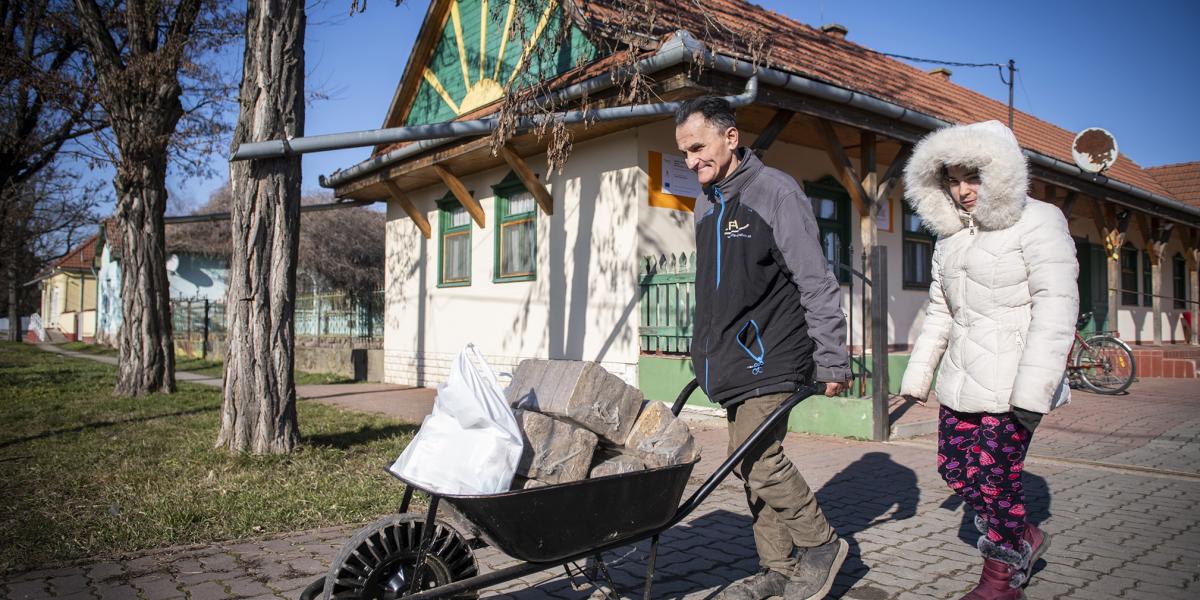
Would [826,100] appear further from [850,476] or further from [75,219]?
[75,219]

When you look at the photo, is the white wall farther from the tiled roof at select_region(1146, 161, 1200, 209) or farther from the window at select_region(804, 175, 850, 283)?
the tiled roof at select_region(1146, 161, 1200, 209)

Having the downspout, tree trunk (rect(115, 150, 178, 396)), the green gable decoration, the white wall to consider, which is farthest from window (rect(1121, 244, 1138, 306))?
tree trunk (rect(115, 150, 178, 396))

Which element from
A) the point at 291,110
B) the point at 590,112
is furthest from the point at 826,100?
the point at 291,110

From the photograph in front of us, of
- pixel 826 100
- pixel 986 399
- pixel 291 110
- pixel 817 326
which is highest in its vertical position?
pixel 826 100

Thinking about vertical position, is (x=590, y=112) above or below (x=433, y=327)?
above

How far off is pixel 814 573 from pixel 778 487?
0.36 metres

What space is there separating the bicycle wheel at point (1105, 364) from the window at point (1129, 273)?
26.2 feet

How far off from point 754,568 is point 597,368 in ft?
5.03

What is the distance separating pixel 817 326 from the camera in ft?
9.43

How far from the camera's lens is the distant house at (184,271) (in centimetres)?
3309

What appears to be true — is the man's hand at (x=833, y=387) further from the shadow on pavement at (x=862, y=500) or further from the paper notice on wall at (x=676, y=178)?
the paper notice on wall at (x=676, y=178)

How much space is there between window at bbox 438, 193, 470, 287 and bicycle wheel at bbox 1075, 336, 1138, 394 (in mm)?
8780

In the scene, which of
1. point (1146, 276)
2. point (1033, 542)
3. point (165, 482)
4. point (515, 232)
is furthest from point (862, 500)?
point (1146, 276)

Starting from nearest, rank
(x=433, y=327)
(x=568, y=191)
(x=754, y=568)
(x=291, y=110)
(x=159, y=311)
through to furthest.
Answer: (x=754, y=568), (x=291, y=110), (x=568, y=191), (x=159, y=311), (x=433, y=327)
